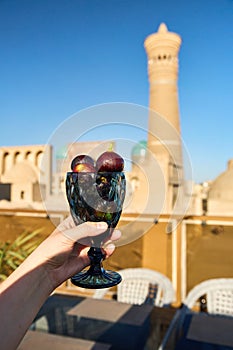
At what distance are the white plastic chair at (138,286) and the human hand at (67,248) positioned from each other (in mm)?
1113

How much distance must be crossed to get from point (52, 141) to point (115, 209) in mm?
197

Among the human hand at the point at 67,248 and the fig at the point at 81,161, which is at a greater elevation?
the fig at the point at 81,161

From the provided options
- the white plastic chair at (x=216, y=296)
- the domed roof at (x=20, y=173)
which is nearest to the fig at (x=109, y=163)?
the white plastic chair at (x=216, y=296)

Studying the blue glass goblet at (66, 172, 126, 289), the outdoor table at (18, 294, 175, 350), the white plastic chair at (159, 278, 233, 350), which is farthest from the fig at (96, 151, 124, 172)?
the white plastic chair at (159, 278, 233, 350)

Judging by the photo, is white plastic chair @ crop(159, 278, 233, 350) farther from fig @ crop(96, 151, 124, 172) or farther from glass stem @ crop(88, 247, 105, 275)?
fig @ crop(96, 151, 124, 172)

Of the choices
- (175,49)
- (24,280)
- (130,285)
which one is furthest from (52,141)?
(175,49)

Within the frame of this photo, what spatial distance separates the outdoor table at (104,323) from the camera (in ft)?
→ 3.96

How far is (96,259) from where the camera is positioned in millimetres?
754

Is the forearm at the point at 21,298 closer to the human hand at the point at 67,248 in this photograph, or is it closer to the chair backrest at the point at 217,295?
the human hand at the point at 67,248

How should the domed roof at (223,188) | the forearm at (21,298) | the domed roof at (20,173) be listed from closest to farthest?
the forearm at (21,298), the domed roof at (223,188), the domed roof at (20,173)

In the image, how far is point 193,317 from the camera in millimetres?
1382

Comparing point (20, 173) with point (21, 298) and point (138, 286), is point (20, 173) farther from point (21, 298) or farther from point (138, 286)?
point (21, 298)

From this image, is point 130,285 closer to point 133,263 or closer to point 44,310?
point 44,310

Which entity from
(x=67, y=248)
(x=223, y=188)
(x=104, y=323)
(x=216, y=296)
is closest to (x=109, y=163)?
(x=67, y=248)
